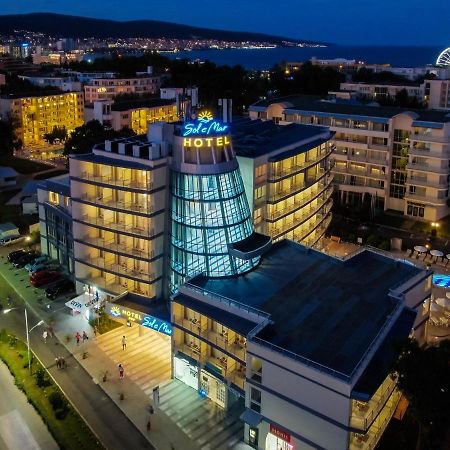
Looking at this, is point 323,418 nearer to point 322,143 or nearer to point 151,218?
point 151,218

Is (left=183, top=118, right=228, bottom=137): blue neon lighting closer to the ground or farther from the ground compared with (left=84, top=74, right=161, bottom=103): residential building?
closer to the ground

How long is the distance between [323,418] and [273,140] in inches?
1608

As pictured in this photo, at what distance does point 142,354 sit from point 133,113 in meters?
106

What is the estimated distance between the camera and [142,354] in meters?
56.5

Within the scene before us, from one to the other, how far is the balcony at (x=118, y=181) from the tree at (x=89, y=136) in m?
60.6

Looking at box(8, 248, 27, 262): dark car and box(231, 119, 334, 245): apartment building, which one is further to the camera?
box(8, 248, 27, 262): dark car

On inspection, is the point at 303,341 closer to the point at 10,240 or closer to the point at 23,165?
the point at 10,240

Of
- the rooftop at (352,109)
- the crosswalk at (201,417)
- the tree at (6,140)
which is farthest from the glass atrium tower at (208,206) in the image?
the tree at (6,140)

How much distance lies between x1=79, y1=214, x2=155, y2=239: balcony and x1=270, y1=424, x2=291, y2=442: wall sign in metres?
24.3

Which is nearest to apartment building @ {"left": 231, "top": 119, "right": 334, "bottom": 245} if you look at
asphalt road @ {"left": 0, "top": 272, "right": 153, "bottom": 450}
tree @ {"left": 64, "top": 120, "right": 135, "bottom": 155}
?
asphalt road @ {"left": 0, "top": 272, "right": 153, "bottom": 450}

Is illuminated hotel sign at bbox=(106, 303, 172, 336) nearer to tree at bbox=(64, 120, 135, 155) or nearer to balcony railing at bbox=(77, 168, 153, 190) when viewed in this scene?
balcony railing at bbox=(77, 168, 153, 190)

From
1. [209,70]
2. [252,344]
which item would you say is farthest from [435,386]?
[209,70]

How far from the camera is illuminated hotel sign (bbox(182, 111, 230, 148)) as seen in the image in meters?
55.4

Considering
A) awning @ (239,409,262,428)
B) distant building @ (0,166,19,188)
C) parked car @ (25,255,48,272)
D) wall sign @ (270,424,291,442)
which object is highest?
distant building @ (0,166,19,188)
